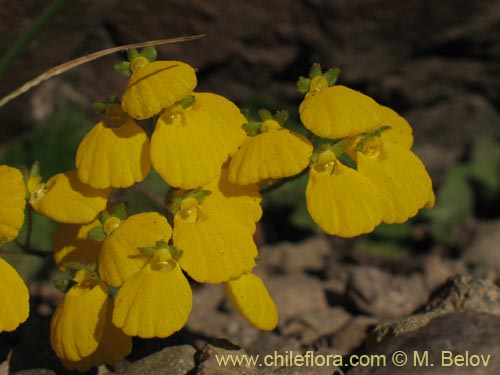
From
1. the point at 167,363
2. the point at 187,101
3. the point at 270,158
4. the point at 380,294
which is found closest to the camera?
the point at 270,158

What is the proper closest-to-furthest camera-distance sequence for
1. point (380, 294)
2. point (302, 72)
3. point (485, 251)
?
1. point (380, 294)
2. point (485, 251)
3. point (302, 72)

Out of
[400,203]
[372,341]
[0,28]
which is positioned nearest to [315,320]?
[372,341]

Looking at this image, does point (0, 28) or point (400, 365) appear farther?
point (0, 28)

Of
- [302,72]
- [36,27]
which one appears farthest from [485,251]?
[36,27]

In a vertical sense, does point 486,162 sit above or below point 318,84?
below

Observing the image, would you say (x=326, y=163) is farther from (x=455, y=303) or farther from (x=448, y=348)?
(x=455, y=303)

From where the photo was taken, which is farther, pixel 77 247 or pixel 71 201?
pixel 77 247

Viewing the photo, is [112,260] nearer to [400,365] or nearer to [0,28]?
[400,365]
